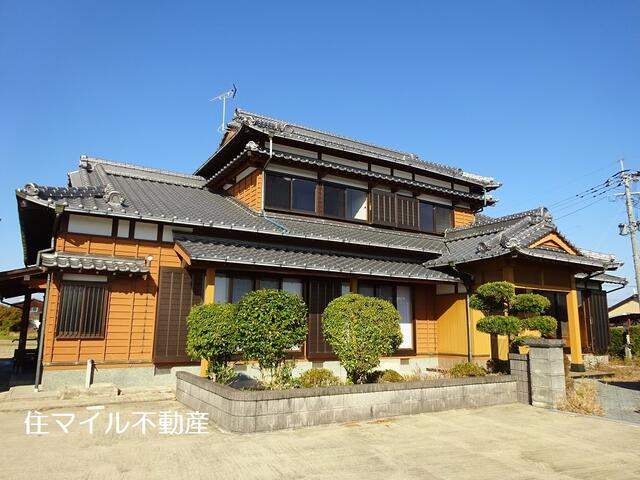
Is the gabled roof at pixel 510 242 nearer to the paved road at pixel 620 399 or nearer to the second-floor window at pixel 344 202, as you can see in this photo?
the second-floor window at pixel 344 202

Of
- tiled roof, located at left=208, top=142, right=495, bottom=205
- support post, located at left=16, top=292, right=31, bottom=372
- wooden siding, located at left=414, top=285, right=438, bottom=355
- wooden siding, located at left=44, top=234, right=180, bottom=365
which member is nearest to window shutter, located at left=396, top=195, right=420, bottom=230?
tiled roof, located at left=208, top=142, right=495, bottom=205

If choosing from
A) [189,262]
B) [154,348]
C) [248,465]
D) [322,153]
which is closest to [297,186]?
[322,153]

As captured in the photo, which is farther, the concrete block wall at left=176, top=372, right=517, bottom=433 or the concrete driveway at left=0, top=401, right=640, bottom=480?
the concrete block wall at left=176, top=372, right=517, bottom=433

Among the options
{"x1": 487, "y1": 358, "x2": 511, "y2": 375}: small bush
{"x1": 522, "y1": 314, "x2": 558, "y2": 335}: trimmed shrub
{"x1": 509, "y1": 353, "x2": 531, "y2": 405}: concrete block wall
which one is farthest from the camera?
{"x1": 487, "y1": 358, "x2": 511, "y2": 375}: small bush

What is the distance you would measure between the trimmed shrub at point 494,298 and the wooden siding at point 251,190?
7035mm

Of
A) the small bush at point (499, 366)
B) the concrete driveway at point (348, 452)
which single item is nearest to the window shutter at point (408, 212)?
the small bush at point (499, 366)

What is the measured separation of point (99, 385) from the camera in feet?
33.9

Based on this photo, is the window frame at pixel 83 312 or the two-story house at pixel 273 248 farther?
the two-story house at pixel 273 248

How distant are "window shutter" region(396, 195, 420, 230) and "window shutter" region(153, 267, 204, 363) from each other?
27.0ft

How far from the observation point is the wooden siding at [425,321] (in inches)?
600

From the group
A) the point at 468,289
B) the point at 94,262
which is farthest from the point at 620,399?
the point at 94,262

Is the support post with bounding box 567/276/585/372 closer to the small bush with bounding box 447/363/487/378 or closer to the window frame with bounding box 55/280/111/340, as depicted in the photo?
the small bush with bounding box 447/363/487/378

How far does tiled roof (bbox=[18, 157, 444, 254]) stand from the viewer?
36.0 ft

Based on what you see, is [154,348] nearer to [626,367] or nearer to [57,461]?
[57,461]
